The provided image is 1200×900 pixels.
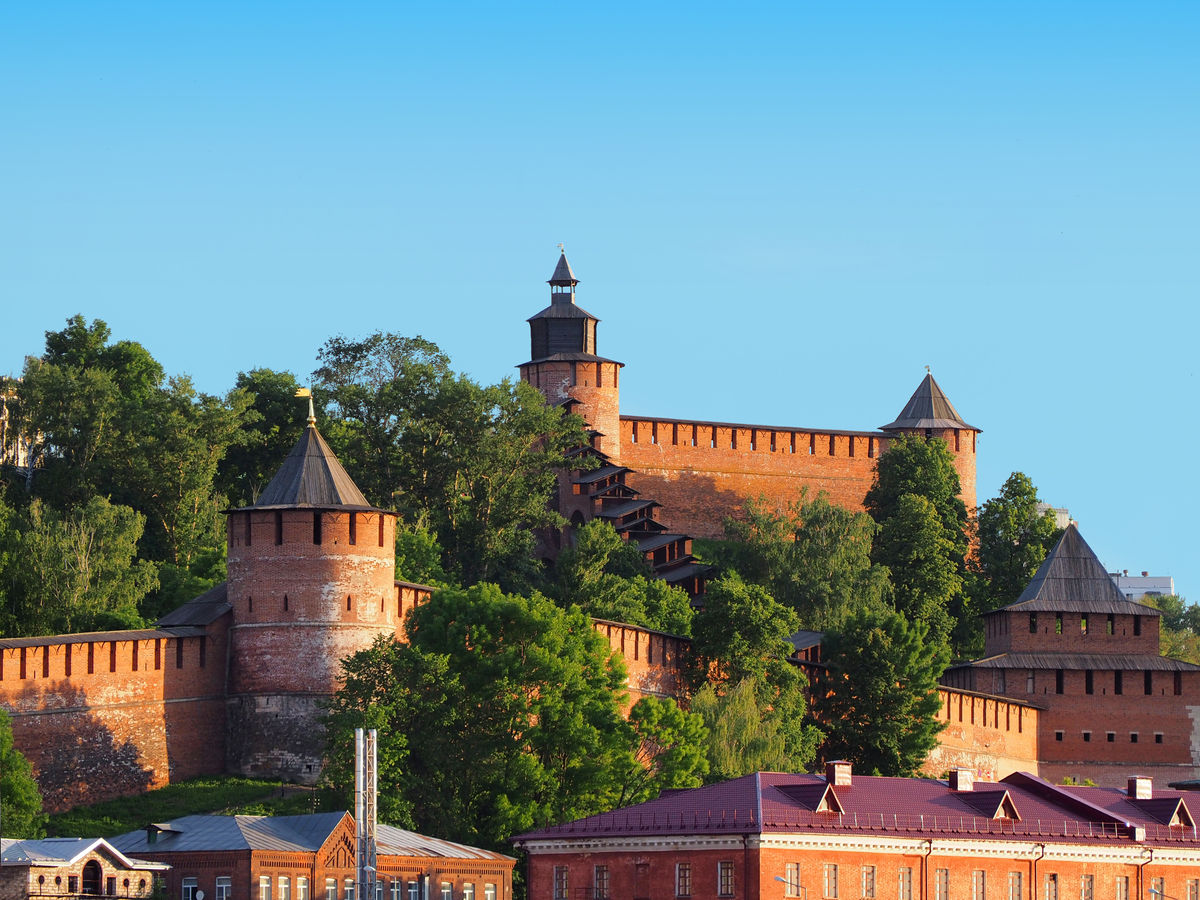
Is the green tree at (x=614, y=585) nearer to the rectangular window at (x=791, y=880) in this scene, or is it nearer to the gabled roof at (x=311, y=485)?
the gabled roof at (x=311, y=485)

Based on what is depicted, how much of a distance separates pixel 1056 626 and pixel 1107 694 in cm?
252

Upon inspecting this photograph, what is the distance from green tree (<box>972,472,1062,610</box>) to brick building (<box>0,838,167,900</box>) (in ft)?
106

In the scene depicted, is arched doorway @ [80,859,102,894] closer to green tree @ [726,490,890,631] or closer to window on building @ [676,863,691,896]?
window on building @ [676,863,691,896]

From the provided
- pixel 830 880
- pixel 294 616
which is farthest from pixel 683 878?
pixel 294 616

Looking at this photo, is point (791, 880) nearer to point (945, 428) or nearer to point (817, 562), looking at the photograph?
point (817, 562)

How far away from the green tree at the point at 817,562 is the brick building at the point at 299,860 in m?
19.7

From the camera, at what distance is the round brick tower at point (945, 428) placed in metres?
73.6

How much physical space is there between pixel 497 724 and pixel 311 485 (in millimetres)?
6319

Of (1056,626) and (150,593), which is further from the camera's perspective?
(1056,626)

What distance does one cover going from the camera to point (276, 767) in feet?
161

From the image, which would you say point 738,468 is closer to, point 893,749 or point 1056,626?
point 1056,626

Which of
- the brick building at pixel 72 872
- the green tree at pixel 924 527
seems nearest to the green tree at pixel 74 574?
the brick building at pixel 72 872

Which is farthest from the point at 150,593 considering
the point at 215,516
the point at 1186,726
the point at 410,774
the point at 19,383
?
the point at 1186,726

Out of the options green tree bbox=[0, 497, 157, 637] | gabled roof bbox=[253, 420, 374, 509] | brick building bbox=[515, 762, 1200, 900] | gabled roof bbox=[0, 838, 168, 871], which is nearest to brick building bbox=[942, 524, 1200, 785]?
brick building bbox=[515, 762, 1200, 900]
